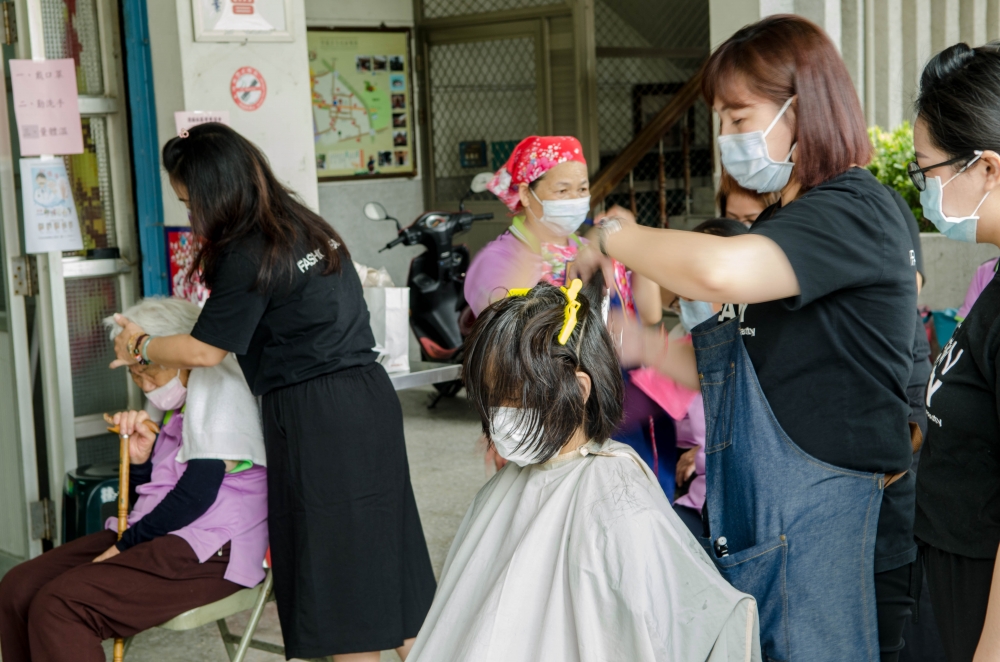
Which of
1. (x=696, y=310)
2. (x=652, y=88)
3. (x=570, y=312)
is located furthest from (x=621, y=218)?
(x=652, y=88)

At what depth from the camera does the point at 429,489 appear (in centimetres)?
447

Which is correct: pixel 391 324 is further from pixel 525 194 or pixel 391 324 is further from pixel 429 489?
pixel 429 489

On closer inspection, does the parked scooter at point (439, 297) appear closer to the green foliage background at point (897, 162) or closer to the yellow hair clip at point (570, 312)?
the green foliage background at point (897, 162)

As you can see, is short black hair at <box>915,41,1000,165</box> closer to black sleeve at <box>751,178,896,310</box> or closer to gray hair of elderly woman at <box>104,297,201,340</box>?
black sleeve at <box>751,178,896,310</box>

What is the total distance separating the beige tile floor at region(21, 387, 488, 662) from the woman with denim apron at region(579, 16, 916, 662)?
5.90ft

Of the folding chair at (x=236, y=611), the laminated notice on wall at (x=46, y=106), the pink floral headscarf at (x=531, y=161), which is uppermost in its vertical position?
the laminated notice on wall at (x=46, y=106)

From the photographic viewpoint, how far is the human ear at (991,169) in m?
→ 1.19

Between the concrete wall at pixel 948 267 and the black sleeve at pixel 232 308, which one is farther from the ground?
the black sleeve at pixel 232 308

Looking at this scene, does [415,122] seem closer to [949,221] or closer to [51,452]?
[51,452]

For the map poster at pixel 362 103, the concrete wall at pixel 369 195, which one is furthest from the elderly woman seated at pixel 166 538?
the map poster at pixel 362 103

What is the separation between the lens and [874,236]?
1.34 meters

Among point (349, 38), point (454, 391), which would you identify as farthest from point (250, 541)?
point (349, 38)

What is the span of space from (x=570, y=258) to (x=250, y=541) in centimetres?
104

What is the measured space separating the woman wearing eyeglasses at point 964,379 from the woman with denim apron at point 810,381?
4.5 inches
